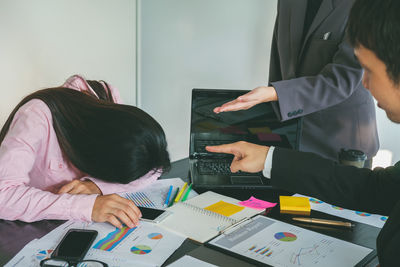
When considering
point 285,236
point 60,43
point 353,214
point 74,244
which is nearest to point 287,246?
point 285,236

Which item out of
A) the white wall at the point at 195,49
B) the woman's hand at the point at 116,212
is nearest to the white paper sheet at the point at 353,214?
the woman's hand at the point at 116,212

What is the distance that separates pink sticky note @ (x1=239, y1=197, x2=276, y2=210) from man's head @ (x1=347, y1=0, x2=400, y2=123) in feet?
1.44

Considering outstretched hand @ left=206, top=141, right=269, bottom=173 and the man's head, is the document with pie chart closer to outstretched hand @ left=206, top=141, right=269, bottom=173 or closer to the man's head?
outstretched hand @ left=206, top=141, right=269, bottom=173

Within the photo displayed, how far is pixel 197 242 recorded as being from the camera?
0.87 metres

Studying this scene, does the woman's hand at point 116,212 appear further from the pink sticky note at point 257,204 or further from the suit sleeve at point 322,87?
the suit sleeve at point 322,87

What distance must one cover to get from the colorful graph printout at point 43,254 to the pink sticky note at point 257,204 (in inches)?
20.2

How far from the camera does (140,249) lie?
0.82 metres

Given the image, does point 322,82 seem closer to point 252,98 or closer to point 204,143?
point 252,98

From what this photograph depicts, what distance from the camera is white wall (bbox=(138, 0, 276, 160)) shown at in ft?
8.34

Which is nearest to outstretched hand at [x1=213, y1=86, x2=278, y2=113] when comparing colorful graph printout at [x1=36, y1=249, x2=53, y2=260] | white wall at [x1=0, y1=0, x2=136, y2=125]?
colorful graph printout at [x1=36, y1=249, x2=53, y2=260]

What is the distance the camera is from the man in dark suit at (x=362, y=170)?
2.26 ft

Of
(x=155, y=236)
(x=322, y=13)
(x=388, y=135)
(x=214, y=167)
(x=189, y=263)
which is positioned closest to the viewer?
(x=189, y=263)

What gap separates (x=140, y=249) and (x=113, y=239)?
0.24 feet

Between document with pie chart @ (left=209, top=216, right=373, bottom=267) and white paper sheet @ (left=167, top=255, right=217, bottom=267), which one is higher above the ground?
document with pie chart @ (left=209, top=216, right=373, bottom=267)
